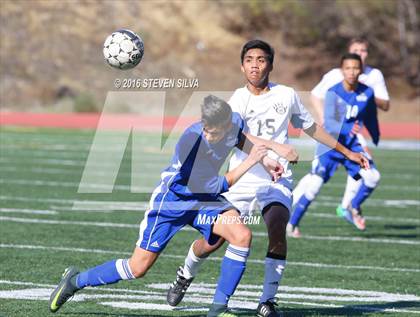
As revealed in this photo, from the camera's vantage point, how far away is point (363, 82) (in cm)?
1147

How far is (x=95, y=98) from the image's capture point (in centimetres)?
3741

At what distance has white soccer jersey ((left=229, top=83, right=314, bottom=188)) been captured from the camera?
6992mm

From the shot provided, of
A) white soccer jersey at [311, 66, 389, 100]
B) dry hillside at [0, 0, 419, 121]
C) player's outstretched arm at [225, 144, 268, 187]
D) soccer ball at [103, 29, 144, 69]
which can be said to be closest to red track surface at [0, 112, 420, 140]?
dry hillside at [0, 0, 419, 121]

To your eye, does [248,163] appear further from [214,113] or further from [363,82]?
[363,82]

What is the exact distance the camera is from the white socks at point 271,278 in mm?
6527

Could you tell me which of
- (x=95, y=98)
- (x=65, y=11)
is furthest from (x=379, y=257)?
(x=65, y=11)

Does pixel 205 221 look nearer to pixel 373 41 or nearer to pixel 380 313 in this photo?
pixel 380 313

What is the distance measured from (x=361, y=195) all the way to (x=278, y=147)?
515 centimetres

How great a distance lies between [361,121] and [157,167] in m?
8.87

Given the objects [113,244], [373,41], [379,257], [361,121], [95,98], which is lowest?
[95,98]

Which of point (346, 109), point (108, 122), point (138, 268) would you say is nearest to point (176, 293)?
point (138, 268)

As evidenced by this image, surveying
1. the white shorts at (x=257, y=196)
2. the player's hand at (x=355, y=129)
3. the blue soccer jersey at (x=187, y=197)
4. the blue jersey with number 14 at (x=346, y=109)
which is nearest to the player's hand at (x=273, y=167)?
the blue soccer jersey at (x=187, y=197)

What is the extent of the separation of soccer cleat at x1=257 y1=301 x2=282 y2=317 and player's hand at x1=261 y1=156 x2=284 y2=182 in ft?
2.63

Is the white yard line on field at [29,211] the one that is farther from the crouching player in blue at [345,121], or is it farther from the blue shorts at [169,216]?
the blue shorts at [169,216]
